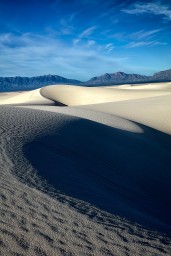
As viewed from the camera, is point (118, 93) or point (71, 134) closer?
point (71, 134)

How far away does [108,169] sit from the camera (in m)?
8.12

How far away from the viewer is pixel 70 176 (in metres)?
6.36

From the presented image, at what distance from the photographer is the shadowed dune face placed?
18.6ft

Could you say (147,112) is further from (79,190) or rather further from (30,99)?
(30,99)

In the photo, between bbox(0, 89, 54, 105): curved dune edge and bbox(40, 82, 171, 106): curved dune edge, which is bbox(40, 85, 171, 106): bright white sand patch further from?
bbox(0, 89, 54, 105): curved dune edge

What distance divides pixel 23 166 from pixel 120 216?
254 cm

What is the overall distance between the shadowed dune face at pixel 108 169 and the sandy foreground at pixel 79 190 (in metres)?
0.02

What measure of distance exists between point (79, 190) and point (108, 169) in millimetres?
2580

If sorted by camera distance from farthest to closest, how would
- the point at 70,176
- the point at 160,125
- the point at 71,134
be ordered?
1. the point at 160,125
2. the point at 71,134
3. the point at 70,176

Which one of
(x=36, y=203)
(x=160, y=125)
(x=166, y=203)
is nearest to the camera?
(x=36, y=203)

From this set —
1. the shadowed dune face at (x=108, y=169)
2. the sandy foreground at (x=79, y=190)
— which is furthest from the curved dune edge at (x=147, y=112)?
the shadowed dune face at (x=108, y=169)

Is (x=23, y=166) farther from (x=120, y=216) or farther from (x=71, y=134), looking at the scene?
(x=71, y=134)

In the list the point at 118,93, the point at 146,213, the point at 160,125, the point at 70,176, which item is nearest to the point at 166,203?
the point at 146,213

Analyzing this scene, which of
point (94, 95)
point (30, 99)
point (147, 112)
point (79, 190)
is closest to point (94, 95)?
point (94, 95)
